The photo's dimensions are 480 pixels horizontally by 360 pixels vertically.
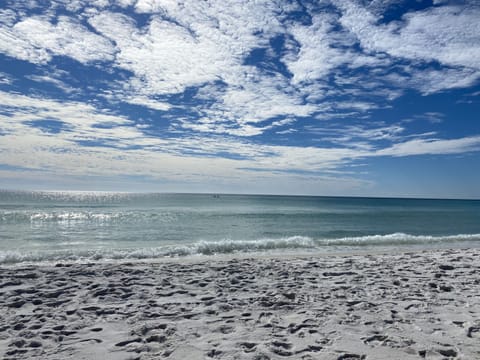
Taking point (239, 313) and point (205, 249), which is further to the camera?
point (205, 249)

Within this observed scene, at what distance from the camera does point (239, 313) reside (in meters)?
5.95

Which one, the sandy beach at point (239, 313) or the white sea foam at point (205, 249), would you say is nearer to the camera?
the sandy beach at point (239, 313)

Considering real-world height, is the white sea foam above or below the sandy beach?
below

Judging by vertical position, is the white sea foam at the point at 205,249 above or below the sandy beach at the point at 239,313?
below

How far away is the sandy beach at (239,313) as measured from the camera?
4.49 m

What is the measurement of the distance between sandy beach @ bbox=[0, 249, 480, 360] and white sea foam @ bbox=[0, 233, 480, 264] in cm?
440

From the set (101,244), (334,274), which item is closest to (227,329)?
(334,274)

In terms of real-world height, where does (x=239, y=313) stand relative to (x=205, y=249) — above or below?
above

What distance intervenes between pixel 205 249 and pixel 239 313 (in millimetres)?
10025

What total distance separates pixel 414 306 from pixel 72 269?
30.8ft

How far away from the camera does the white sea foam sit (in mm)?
13422

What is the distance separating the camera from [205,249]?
1577cm

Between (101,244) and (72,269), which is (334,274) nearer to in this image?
(72,269)

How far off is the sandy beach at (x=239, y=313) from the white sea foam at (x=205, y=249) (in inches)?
173
